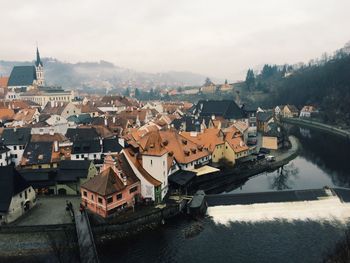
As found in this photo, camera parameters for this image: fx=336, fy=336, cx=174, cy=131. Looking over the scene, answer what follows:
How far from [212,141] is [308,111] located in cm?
10544

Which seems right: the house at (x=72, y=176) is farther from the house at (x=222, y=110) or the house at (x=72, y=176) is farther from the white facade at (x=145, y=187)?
the house at (x=222, y=110)

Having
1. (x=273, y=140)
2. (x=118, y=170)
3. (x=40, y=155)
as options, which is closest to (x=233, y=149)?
(x=273, y=140)

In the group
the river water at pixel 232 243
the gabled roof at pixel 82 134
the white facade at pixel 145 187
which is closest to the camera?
the river water at pixel 232 243

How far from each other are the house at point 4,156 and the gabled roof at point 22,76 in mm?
125356

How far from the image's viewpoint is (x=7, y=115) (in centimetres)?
11219

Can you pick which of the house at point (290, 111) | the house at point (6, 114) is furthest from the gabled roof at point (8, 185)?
the house at point (290, 111)

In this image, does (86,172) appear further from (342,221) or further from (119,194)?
(342,221)

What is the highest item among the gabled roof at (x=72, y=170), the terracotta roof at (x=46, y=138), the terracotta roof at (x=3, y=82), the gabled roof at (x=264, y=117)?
the terracotta roof at (x=3, y=82)

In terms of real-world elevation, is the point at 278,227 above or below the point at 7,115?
below

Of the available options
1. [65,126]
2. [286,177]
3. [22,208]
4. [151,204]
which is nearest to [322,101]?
[286,177]

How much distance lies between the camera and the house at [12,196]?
150 ft

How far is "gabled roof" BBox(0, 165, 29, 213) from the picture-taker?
4609cm

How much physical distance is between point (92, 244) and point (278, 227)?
25.2 m

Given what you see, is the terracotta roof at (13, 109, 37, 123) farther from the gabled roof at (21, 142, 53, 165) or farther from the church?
the church
